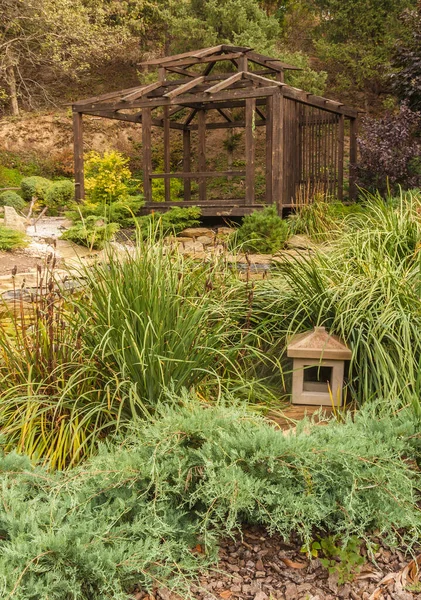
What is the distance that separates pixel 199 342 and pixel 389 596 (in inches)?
57.9

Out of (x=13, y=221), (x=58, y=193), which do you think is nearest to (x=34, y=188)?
(x=58, y=193)

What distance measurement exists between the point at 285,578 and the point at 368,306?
5.96 ft

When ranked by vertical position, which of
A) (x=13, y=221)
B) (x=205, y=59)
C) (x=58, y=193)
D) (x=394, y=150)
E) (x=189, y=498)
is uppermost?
(x=205, y=59)

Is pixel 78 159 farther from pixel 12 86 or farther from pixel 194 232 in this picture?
pixel 12 86

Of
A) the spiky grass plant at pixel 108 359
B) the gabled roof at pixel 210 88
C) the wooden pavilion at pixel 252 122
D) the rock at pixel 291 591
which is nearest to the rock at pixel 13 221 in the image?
the wooden pavilion at pixel 252 122

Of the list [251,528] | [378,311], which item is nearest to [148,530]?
[251,528]

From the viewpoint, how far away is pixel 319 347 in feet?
9.62

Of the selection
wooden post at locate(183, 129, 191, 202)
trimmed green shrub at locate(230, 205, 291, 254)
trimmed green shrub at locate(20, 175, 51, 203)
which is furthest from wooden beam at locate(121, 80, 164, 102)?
trimmed green shrub at locate(20, 175, 51, 203)

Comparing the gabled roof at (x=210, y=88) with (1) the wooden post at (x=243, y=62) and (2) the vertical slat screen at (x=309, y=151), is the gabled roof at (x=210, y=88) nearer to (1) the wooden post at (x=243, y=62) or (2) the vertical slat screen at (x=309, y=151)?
(1) the wooden post at (x=243, y=62)

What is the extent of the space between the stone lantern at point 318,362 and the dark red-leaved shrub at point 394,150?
7.02 m

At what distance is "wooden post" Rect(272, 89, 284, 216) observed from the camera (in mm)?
10656

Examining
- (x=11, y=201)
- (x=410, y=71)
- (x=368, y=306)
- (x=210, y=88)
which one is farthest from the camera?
(x=11, y=201)

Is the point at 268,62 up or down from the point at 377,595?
up

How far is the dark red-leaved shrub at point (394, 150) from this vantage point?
30.8ft
